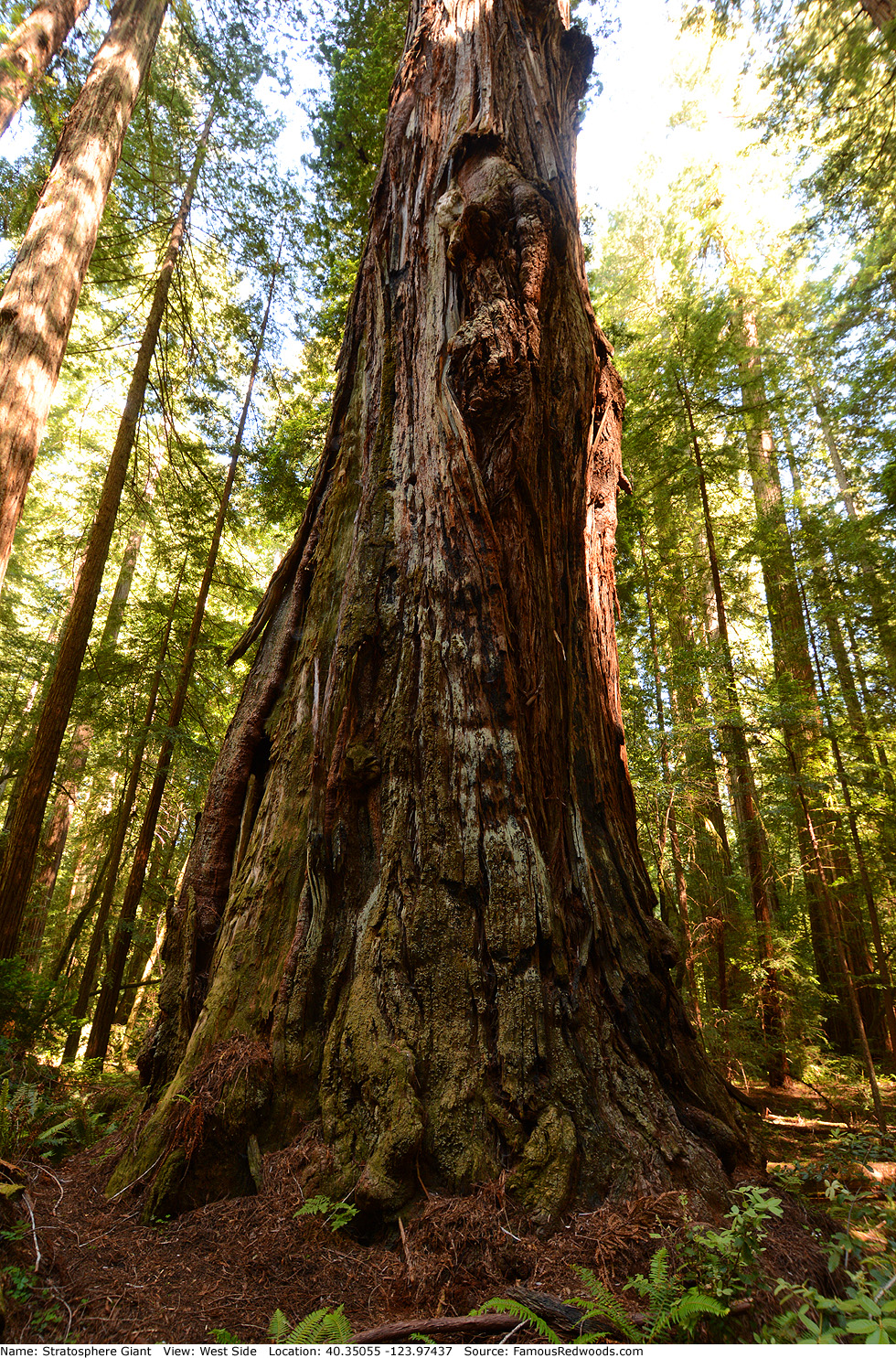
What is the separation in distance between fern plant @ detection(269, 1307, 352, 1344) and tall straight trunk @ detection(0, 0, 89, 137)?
6156 mm

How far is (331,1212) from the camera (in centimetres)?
223

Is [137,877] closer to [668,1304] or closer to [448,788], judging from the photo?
[448,788]

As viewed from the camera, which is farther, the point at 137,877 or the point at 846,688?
the point at 846,688

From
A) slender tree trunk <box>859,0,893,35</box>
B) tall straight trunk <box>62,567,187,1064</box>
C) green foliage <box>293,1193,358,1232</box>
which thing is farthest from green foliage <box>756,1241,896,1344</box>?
slender tree trunk <box>859,0,893,35</box>

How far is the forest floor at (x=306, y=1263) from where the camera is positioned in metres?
1.79

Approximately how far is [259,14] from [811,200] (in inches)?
296

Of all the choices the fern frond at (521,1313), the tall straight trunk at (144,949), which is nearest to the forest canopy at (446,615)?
the fern frond at (521,1313)

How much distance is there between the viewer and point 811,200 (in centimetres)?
798

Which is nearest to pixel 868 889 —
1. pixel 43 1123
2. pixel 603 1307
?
pixel 603 1307

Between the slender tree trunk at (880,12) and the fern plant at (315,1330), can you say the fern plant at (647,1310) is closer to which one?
the fern plant at (315,1330)

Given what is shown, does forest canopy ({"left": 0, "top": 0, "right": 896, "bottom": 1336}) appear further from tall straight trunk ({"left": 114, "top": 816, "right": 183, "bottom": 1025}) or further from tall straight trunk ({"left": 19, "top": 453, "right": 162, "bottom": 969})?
tall straight trunk ({"left": 114, "top": 816, "right": 183, "bottom": 1025})

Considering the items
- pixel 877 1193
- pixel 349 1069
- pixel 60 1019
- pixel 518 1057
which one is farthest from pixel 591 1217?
pixel 60 1019

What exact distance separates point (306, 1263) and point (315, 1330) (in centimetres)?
48

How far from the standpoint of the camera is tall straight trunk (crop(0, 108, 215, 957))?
18.0ft
